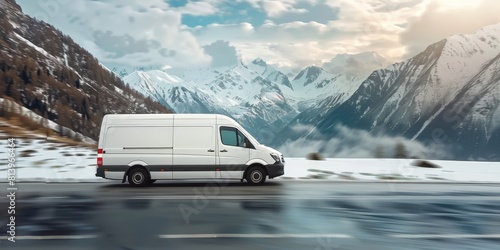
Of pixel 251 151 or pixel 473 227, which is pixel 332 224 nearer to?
pixel 473 227

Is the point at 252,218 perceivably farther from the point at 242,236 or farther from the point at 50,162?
the point at 50,162

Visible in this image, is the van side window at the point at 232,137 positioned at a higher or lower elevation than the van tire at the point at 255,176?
higher

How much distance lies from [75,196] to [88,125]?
186 m

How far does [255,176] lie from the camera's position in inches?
672

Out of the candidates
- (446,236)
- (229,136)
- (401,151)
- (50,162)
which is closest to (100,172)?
(229,136)

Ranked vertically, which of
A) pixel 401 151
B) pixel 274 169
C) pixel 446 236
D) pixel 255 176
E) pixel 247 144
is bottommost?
pixel 446 236

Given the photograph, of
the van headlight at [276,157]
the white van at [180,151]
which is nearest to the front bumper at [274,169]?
the white van at [180,151]

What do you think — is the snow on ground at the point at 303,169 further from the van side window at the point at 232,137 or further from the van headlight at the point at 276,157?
the van side window at the point at 232,137

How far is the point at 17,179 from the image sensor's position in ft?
60.3

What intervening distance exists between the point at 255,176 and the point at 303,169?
5333 millimetres

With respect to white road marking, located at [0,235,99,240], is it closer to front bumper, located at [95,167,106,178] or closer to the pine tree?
front bumper, located at [95,167,106,178]

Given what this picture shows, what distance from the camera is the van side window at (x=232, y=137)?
17234 mm

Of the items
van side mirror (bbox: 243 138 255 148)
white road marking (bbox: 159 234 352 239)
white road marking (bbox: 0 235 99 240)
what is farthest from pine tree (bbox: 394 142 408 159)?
white road marking (bbox: 0 235 99 240)

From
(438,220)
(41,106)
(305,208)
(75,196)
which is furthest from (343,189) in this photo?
(41,106)
